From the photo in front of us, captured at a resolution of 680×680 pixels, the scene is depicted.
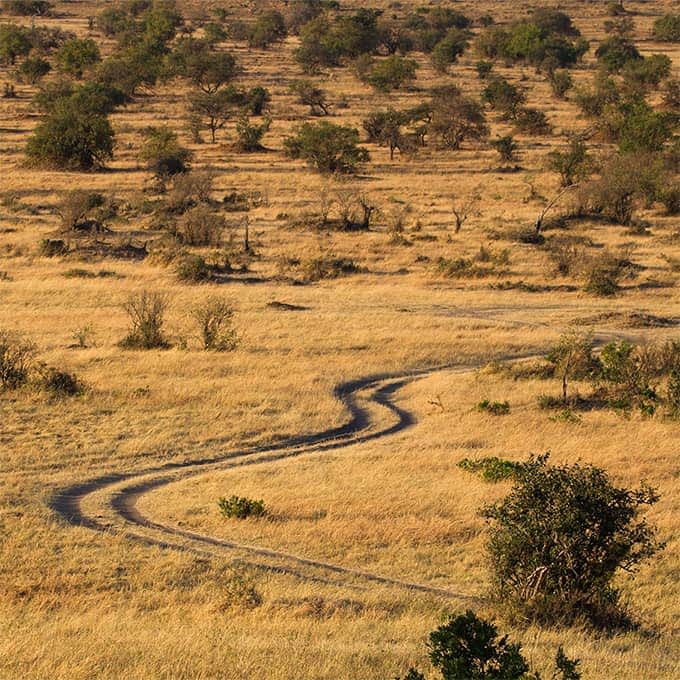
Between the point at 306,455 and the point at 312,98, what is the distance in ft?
204

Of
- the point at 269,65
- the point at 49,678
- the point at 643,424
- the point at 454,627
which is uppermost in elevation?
the point at 269,65

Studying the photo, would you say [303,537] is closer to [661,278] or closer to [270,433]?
[270,433]

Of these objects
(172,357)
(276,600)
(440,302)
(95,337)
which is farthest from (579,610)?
(440,302)

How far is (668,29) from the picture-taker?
120 meters

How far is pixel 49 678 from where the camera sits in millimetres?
9805

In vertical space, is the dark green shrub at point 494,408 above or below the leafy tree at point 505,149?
below

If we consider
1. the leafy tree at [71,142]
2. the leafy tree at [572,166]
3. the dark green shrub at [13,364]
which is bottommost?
the dark green shrub at [13,364]

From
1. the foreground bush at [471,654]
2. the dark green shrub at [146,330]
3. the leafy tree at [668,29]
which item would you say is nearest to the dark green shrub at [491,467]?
the foreground bush at [471,654]

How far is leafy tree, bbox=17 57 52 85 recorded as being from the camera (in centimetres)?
8650

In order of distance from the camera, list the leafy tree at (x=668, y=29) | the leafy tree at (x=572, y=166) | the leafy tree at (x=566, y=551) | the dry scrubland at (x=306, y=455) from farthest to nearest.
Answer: the leafy tree at (x=668, y=29) < the leafy tree at (x=572, y=166) < the leafy tree at (x=566, y=551) < the dry scrubland at (x=306, y=455)

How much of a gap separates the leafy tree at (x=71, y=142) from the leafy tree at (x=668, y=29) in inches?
3205

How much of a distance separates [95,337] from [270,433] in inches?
382

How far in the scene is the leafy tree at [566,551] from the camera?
12.6 metres

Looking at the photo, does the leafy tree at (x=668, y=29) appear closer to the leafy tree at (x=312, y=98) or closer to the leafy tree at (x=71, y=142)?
the leafy tree at (x=312, y=98)
